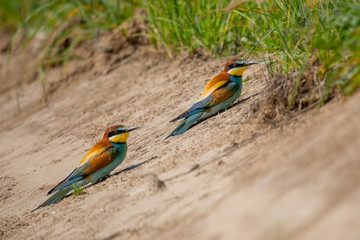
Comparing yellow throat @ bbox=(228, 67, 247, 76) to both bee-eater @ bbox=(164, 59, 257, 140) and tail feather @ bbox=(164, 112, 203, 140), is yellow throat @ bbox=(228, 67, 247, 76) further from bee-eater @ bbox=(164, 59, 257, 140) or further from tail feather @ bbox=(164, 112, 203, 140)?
tail feather @ bbox=(164, 112, 203, 140)

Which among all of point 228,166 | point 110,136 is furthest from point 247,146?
point 110,136

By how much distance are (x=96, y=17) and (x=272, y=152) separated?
15.3 ft

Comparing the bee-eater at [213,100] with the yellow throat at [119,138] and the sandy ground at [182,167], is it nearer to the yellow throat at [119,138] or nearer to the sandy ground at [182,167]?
the sandy ground at [182,167]

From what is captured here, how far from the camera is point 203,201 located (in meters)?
2.67

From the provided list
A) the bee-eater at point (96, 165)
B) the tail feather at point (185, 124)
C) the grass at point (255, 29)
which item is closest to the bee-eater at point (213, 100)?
the tail feather at point (185, 124)

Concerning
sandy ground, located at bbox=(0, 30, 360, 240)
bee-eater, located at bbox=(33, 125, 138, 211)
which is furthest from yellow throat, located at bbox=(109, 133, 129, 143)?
sandy ground, located at bbox=(0, 30, 360, 240)

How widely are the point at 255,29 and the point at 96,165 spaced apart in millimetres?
1916

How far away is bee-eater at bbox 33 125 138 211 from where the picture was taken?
3.78m

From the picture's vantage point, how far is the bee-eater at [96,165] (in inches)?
149

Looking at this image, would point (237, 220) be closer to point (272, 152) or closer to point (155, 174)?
point (272, 152)


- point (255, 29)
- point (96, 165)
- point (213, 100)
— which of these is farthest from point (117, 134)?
point (255, 29)

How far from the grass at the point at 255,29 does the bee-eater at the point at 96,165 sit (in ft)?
3.84

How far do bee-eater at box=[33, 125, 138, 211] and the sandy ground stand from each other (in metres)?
0.08

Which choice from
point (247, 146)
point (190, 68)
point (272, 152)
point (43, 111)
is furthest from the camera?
point (43, 111)
